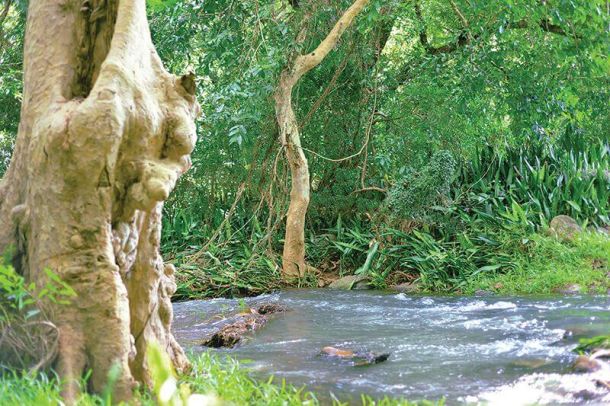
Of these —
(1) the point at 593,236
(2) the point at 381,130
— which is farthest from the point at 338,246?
(1) the point at 593,236

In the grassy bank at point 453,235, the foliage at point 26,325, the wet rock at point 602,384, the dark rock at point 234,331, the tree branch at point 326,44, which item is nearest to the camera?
the foliage at point 26,325

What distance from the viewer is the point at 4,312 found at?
4.15 meters

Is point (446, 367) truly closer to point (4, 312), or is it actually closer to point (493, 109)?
point (4, 312)

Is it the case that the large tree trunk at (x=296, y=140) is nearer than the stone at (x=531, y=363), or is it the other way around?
the stone at (x=531, y=363)

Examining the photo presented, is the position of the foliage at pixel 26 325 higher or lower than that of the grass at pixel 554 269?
higher

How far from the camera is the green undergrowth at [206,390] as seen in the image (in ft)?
11.4

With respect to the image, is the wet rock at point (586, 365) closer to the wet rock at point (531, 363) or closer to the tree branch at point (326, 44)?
the wet rock at point (531, 363)

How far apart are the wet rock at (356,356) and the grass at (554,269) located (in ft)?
16.4

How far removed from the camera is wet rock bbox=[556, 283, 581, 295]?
1021 cm

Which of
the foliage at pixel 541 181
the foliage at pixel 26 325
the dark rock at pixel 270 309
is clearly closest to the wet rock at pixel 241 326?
the dark rock at pixel 270 309

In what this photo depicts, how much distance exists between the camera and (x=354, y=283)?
12211 millimetres

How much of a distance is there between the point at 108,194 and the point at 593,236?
364 inches

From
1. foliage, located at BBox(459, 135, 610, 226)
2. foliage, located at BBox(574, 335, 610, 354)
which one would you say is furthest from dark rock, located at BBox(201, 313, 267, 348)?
foliage, located at BBox(459, 135, 610, 226)

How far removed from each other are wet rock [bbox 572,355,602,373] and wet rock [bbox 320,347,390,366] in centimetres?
145
